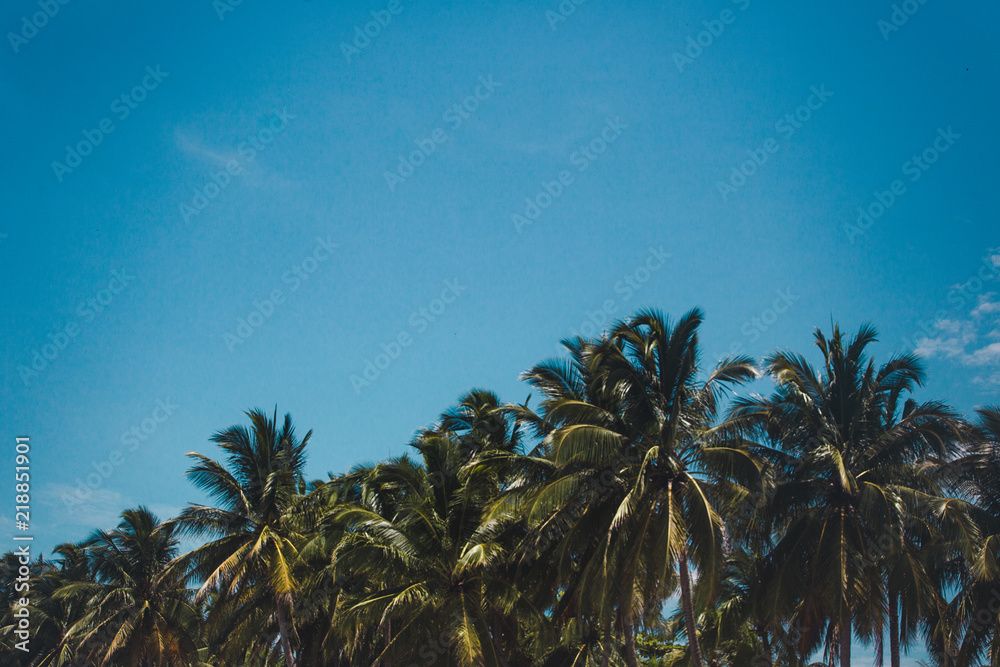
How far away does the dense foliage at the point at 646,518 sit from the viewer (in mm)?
20578

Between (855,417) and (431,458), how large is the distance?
12780mm

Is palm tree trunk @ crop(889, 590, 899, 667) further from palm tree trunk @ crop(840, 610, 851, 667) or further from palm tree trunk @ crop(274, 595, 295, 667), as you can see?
palm tree trunk @ crop(274, 595, 295, 667)

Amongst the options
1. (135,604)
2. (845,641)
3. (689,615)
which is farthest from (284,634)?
(845,641)

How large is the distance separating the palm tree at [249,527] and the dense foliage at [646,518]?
8 cm

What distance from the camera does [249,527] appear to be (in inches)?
1129

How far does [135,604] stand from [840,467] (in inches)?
1224

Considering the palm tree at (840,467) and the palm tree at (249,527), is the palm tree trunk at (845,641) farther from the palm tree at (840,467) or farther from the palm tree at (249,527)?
the palm tree at (249,527)

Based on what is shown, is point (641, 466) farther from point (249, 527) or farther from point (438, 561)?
point (249, 527)

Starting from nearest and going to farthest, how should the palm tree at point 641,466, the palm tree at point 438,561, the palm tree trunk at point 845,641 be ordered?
the palm tree at point 641,466
the palm tree trunk at point 845,641
the palm tree at point 438,561

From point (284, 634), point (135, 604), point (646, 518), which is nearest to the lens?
point (646, 518)

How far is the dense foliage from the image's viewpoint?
20578mm

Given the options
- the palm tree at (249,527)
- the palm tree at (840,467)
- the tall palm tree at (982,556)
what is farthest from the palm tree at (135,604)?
the tall palm tree at (982,556)

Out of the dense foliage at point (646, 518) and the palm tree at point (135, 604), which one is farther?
the palm tree at point (135, 604)

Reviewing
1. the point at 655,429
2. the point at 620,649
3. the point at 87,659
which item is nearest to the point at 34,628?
the point at 87,659
